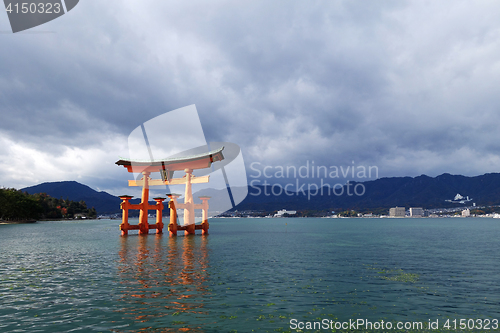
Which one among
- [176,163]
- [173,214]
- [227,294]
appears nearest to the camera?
[227,294]

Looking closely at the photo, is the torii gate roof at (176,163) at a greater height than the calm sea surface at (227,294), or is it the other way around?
the torii gate roof at (176,163)

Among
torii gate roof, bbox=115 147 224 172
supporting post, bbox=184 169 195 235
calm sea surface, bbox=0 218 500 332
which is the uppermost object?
torii gate roof, bbox=115 147 224 172

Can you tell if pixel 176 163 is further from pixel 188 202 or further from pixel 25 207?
pixel 25 207

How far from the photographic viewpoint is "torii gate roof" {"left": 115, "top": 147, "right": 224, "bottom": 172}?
4355cm

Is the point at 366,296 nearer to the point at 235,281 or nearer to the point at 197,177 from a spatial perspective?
the point at 235,281

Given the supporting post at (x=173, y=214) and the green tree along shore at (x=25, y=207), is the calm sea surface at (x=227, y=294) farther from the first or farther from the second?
the green tree along shore at (x=25, y=207)

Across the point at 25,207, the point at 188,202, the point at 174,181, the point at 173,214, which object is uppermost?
the point at 174,181

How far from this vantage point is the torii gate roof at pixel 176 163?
143 ft

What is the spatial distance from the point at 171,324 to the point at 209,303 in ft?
8.82

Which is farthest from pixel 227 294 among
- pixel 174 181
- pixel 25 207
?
pixel 25 207

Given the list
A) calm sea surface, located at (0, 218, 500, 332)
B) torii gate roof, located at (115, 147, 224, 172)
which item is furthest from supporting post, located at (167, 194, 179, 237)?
calm sea surface, located at (0, 218, 500, 332)

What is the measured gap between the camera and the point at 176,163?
46031 millimetres

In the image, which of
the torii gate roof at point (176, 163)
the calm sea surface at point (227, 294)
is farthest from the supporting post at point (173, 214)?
the calm sea surface at point (227, 294)

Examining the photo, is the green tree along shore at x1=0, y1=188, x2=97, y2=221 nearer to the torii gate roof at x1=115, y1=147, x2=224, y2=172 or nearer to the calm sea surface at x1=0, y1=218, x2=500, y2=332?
the torii gate roof at x1=115, y1=147, x2=224, y2=172
